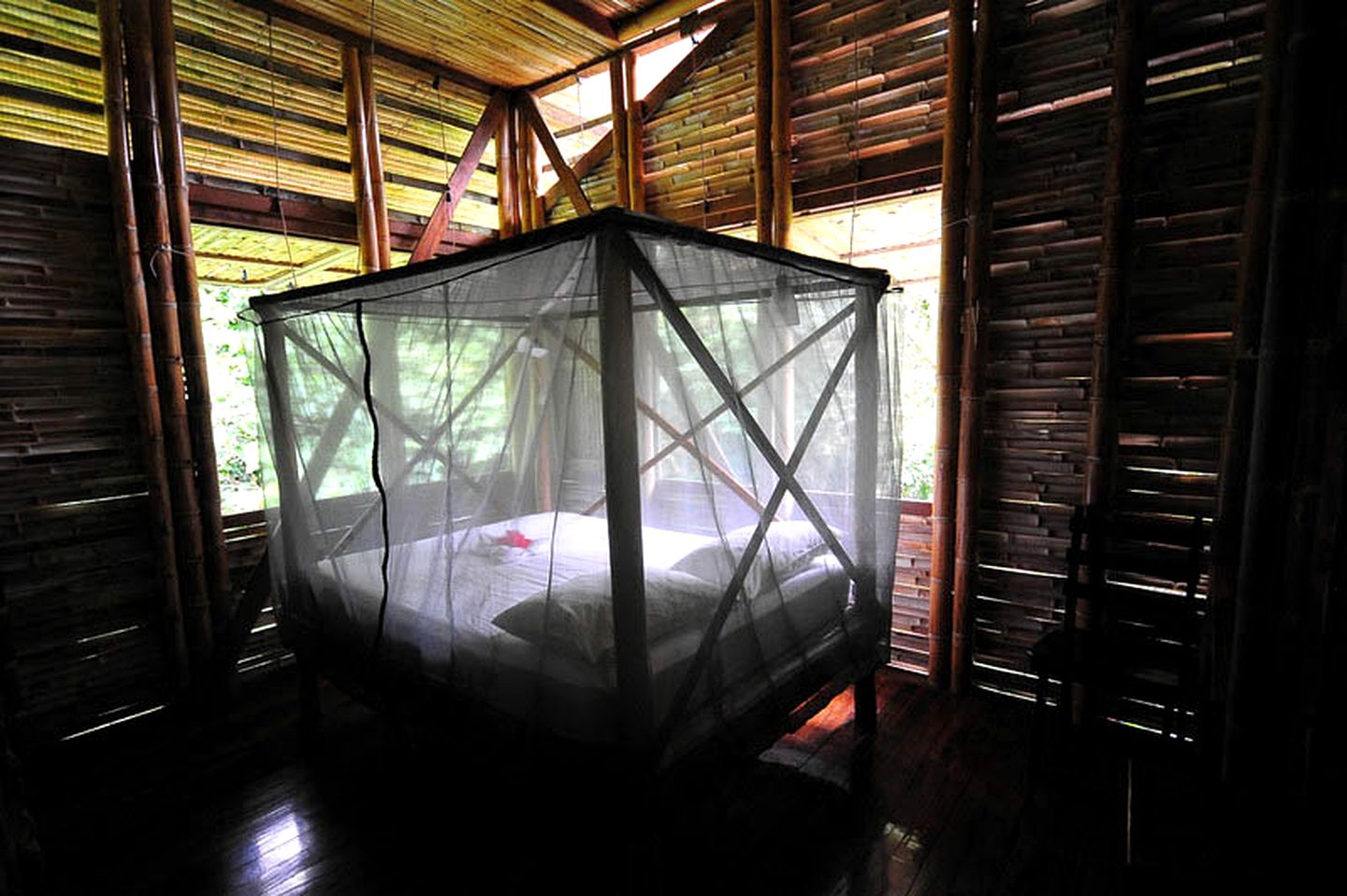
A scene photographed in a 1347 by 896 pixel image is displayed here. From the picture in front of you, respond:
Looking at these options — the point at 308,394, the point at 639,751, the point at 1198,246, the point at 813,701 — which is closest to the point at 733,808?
the point at 813,701

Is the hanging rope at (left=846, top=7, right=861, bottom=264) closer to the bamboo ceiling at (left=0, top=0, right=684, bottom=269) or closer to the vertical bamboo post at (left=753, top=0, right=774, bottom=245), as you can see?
the vertical bamboo post at (left=753, top=0, right=774, bottom=245)

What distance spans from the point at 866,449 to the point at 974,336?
3.09 feet

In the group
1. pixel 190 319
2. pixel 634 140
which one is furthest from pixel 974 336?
pixel 190 319

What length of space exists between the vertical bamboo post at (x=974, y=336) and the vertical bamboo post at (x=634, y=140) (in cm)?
216

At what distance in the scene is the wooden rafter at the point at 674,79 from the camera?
4.04 meters

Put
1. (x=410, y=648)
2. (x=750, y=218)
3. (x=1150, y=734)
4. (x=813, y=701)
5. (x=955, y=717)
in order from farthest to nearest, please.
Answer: (x=750, y=218) < (x=955, y=717) < (x=1150, y=734) < (x=813, y=701) < (x=410, y=648)

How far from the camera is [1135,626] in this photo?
2975mm

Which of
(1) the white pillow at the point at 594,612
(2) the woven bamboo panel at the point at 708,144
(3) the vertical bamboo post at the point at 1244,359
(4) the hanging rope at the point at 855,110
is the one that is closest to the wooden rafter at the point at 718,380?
(1) the white pillow at the point at 594,612

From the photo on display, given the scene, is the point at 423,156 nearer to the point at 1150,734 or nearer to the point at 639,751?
the point at 639,751

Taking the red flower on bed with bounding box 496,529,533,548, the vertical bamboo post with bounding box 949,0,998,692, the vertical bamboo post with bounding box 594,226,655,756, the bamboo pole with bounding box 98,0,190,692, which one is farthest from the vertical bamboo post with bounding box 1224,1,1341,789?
the bamboo pole with bounding box 98,0,190,692

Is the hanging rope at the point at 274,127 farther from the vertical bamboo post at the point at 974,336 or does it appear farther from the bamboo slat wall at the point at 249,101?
the vertical bamboo post at the point at 974,336

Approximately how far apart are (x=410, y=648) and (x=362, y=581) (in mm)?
444

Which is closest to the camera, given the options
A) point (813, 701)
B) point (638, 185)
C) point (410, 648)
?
point (410, 648)

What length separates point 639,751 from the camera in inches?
72.6
